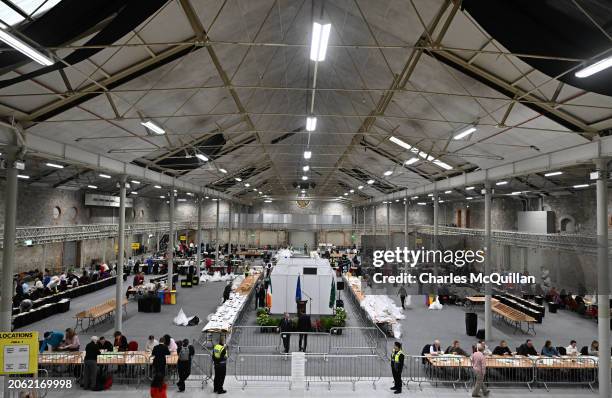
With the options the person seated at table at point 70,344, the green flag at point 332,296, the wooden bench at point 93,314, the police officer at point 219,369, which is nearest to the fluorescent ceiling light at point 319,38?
the police officer at point 219,369

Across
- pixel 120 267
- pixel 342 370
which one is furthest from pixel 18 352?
pixel 342 370

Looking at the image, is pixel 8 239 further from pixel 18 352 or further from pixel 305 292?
pixel 305 292

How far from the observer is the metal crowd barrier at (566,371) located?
35.4 ft

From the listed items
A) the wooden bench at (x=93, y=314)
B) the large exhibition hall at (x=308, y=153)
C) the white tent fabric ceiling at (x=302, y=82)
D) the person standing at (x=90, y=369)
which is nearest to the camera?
the large exhibition hall at (x=308, y=153)

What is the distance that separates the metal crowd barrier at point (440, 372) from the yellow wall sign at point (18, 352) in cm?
870

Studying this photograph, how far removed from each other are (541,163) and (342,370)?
8785 mm

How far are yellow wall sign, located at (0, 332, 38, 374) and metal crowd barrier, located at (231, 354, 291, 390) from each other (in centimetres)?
485

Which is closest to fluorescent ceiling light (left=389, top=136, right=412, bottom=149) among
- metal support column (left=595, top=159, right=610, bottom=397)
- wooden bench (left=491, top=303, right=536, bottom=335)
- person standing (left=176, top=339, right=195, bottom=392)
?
wooden bench (left=491, top=303, right=536, bottom=335)

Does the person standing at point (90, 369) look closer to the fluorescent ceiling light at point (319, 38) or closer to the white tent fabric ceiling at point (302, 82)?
the white tent fabric ceiling at point (302, 82)

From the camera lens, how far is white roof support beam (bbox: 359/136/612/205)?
32.7 ft

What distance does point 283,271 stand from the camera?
18156mm

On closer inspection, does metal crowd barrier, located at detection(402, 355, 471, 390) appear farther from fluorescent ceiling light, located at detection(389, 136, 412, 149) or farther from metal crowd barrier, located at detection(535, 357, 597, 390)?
fluorescent ceiling light, located at detection(389, 136, 412, 149)

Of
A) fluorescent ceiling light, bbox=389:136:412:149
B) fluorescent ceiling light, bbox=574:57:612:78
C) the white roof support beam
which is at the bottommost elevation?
the white roof support beam

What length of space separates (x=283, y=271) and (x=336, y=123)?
324 inches
